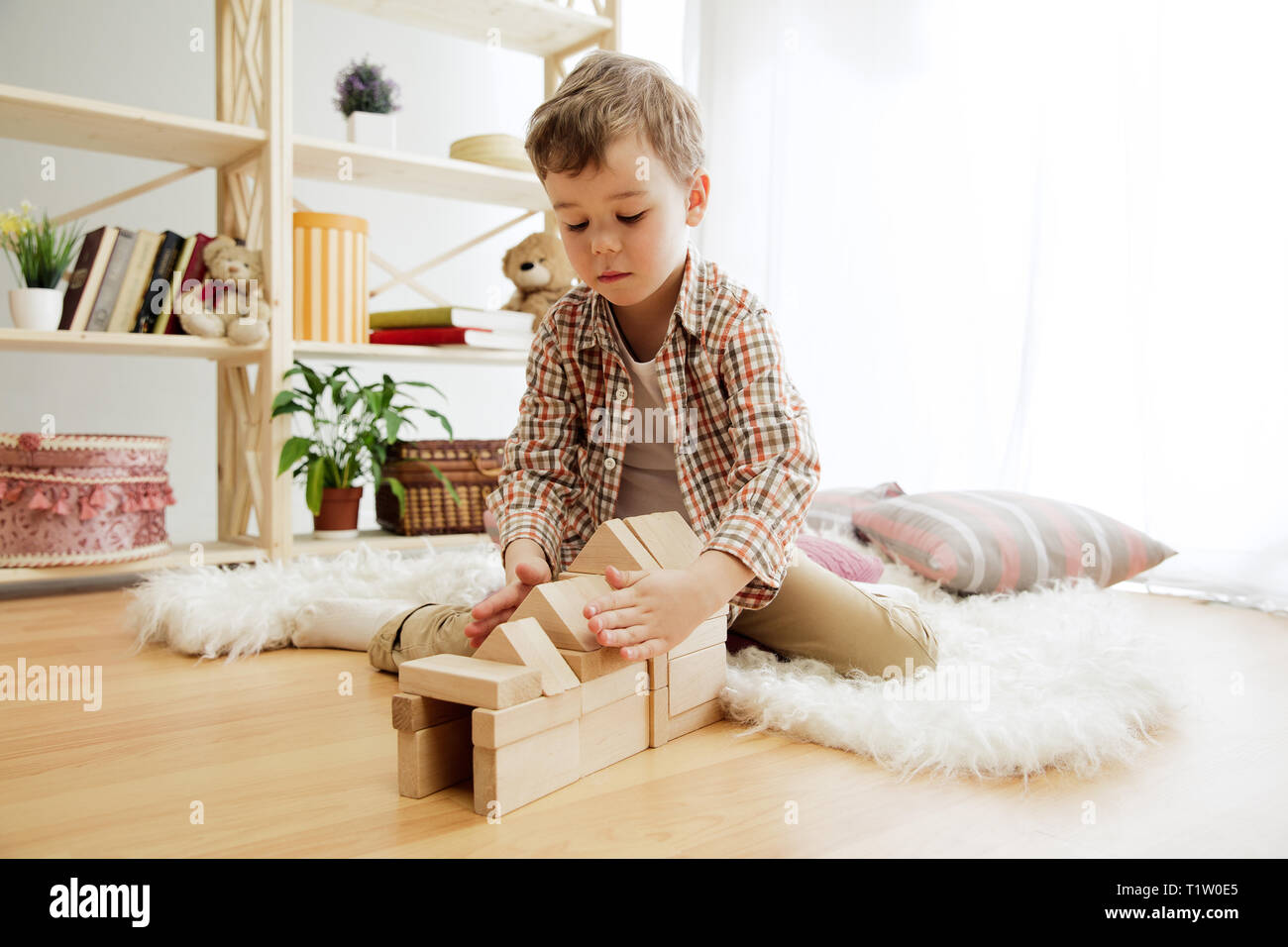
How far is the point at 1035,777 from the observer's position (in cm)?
77

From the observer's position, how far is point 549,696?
716 mm

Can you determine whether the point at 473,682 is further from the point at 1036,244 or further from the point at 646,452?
the point at 1036,244

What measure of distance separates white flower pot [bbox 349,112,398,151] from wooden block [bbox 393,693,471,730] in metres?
1.67

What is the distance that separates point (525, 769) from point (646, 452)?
1.46 ft

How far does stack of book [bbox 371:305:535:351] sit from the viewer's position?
2.02 m

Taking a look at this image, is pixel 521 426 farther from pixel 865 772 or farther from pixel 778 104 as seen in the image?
pixel 778 104

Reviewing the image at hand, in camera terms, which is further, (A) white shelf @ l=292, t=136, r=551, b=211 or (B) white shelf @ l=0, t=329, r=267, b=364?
(A) white shelf @ l=292, t=136, r=551, b=211

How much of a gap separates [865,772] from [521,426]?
527 millimetres

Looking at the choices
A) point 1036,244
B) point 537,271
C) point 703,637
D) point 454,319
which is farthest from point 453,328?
point 703,637

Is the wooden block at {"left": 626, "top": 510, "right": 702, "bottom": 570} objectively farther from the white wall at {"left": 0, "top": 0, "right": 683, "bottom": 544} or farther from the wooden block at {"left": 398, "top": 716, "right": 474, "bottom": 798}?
the white wall at {"left": 0, "top": 0, "right": 683, "bottom": 544}

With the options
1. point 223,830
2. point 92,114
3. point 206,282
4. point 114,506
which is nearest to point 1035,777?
point 223,830

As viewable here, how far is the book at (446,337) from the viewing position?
2.03 m

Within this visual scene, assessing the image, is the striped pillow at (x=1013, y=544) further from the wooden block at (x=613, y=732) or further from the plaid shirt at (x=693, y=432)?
the wooden block at (x=613, y=732)

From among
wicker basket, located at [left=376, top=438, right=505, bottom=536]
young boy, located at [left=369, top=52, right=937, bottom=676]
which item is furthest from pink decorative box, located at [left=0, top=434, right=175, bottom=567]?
young boy, located at [left=369, top=52, right=937, bottom=676]
